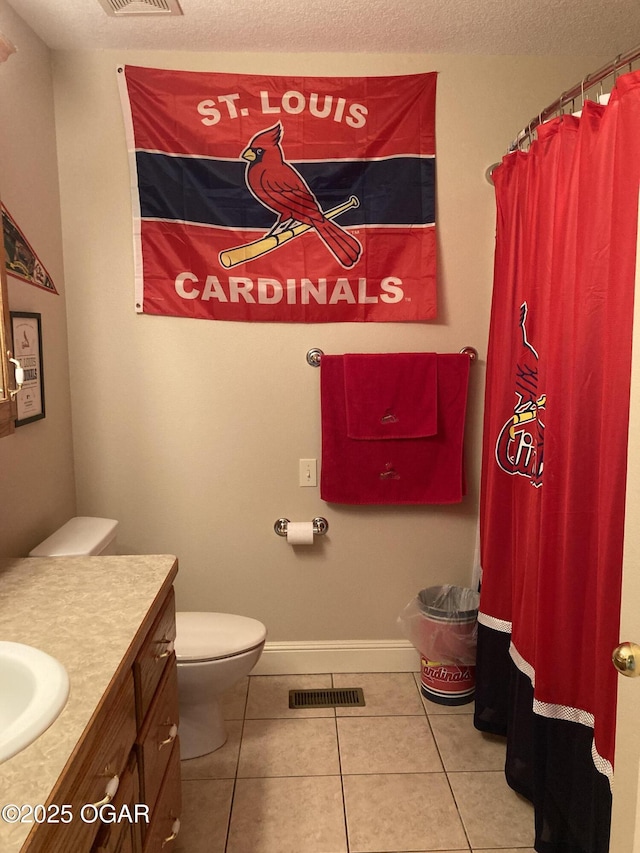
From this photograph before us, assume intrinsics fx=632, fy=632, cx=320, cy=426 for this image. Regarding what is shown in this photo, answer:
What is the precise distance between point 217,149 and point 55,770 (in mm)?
2148

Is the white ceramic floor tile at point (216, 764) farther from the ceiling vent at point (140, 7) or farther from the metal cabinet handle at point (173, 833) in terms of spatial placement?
the ceiling vent at point (140, 7)

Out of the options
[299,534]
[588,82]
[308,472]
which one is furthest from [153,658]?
[588,82]

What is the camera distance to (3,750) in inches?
37.0

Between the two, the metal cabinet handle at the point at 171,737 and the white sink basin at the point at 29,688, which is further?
the metal cabinet handle at the point at 171,737

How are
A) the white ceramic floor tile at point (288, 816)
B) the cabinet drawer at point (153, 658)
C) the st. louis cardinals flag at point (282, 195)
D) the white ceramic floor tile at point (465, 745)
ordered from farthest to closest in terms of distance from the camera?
1. the st. louis cardinals flag at point (282, 195)
2. the white ceramic floor tile at point (465, 745)
3. the white ceramic floor tile at point (288, 816)
4. the cabinet drawer at point (153, 658)

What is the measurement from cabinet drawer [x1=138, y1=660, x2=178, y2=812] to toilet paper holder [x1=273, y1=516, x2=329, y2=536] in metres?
0.97

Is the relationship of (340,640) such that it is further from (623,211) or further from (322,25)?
(322,25)

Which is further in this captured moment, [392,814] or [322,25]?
[322,25]

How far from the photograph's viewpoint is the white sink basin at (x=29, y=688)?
103 centimetres

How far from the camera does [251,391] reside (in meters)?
2.57

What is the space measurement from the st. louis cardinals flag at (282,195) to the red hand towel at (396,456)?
0.27 m

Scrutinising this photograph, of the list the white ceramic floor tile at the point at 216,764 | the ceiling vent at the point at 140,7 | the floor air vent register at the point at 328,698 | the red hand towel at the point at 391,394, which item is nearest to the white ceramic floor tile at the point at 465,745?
the floor air vent register at the point at 328,698

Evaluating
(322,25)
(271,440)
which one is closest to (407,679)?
(271,440)

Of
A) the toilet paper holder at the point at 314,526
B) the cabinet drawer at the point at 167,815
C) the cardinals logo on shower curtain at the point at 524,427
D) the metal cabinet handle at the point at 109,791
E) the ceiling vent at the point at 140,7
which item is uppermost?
the ceiling vent at the point at 140,7
